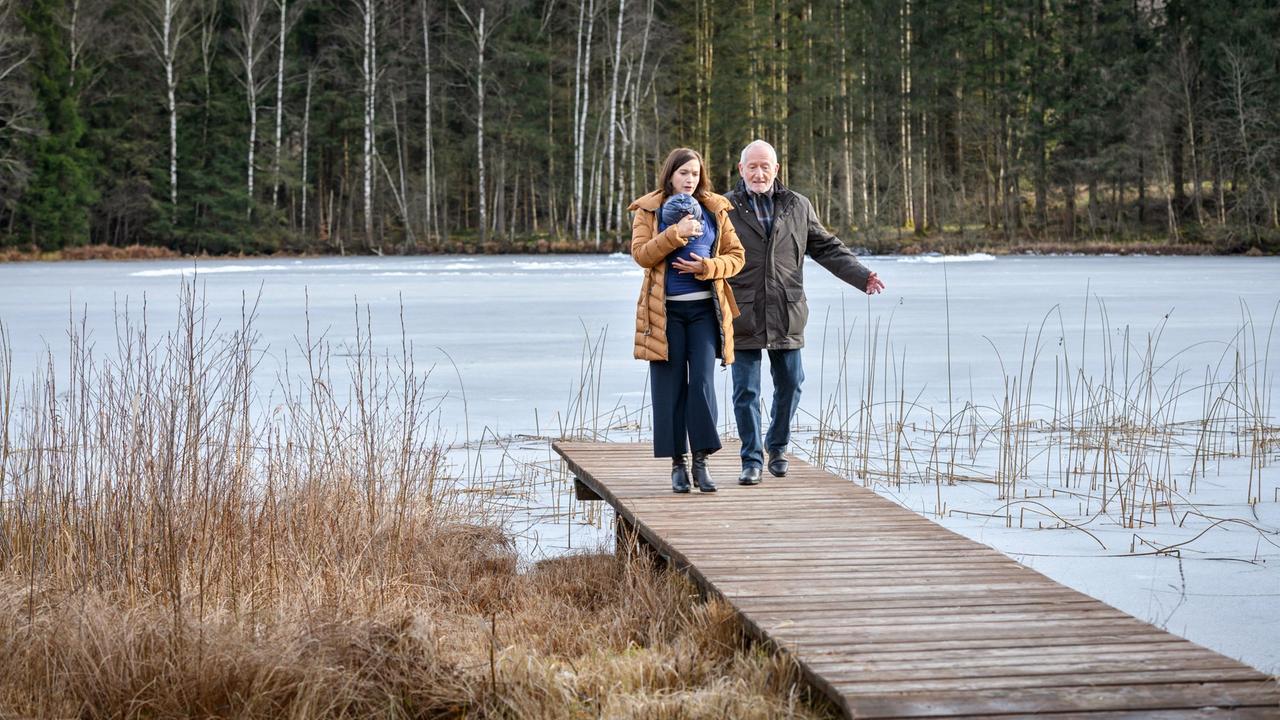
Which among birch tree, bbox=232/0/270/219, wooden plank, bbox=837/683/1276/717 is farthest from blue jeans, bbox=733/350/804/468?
birch tree, bbox=232/0/270/219

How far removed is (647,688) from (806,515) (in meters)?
1.61

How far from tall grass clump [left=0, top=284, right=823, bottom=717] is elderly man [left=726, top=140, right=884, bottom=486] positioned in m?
0.88

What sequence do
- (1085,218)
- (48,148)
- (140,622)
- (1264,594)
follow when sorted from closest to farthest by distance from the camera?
(140,622) → (1264,594) → (48,148) → (1085,218)

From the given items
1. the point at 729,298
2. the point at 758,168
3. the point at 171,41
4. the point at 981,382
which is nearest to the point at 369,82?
the point at 171,41

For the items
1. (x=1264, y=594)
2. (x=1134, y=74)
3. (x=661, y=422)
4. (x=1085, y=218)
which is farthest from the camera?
(x=1085, y=218)

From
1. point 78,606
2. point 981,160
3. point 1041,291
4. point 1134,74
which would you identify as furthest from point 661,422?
point 981,160

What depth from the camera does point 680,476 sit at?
5461mm

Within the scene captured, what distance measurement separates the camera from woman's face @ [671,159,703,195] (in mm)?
5199

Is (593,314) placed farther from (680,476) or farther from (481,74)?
(481,74)

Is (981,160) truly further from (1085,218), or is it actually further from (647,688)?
(647,688)

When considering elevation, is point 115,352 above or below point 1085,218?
below

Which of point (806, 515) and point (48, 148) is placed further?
point (48, 148)

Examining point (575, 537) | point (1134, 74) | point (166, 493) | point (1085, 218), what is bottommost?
point (575, 537)

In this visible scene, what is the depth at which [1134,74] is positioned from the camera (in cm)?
4088
